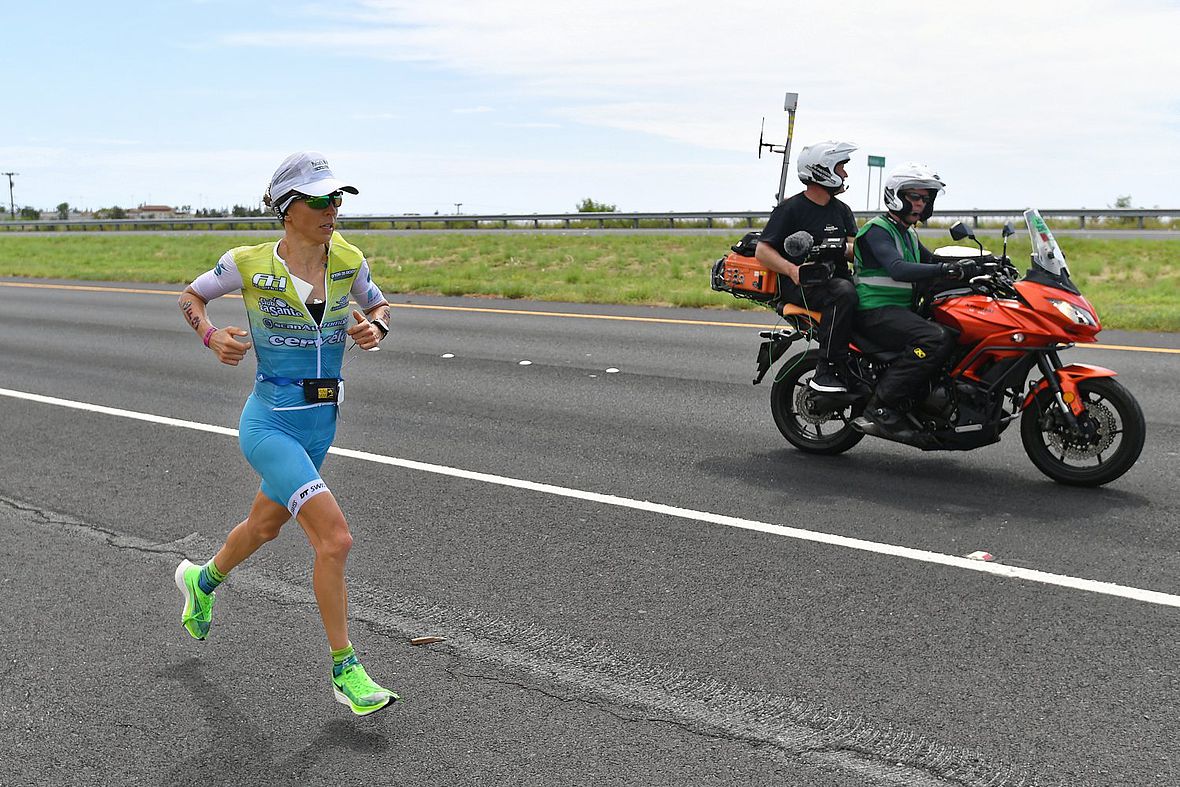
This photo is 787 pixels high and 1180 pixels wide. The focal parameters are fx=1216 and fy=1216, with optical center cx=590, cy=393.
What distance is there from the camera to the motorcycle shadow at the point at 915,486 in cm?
682

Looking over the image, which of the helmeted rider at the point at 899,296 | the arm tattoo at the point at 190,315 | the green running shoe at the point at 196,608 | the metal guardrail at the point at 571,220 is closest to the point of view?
the arm tattoo at the point at 190,315

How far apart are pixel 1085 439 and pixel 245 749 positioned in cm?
511

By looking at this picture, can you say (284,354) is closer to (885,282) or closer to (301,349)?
(301,349)

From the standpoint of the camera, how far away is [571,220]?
46875 mm

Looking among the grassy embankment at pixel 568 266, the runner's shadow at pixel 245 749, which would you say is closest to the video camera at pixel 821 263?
the runner's shadow at pixel 245 749

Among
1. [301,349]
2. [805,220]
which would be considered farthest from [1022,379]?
[301,349]

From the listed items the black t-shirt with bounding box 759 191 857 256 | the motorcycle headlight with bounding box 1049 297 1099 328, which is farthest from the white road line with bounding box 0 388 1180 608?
the black t-shirt with bounding box 759 191 857 256

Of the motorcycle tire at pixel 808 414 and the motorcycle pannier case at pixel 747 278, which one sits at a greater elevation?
the motorcycle pannier case at pixel 747 278

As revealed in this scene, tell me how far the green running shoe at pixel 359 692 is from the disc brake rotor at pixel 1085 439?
4.54 meters

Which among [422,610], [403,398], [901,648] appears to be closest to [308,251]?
[422,610]

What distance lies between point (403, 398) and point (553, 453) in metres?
2.82

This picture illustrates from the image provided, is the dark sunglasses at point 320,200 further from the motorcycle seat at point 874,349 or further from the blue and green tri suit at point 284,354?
the motorcycle seat at point 874,349

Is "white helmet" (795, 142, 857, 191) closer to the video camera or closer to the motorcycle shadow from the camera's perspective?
the video camera

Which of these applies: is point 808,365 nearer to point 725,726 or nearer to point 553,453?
point 553,453
